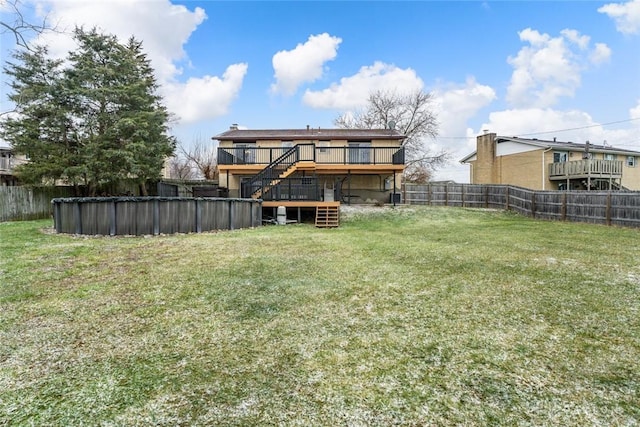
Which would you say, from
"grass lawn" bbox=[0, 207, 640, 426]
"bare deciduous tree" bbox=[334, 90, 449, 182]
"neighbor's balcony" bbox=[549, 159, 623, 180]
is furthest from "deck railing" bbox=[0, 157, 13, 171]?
"neighbor's balcony" bbox=[549, 159, 623, 180]

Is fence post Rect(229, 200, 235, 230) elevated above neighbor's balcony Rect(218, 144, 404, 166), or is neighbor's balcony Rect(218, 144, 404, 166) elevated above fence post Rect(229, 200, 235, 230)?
neighbor's balcony Rect(218, 144, 404, 166)

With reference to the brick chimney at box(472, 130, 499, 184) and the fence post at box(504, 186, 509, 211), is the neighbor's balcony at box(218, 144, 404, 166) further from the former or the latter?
the brick chimney at box(472, 130, 499, 184)

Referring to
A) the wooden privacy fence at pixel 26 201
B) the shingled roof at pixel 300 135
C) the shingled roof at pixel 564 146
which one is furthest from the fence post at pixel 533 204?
the wooden privacy fence at pixel 26 201

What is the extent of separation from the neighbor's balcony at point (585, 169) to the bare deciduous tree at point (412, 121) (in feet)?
33.6

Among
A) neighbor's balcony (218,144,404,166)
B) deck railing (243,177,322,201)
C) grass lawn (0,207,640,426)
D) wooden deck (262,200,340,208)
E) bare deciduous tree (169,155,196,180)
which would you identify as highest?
bare deciduous tree (169,155,196,180)

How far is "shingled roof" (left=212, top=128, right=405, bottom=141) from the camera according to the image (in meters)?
18.6

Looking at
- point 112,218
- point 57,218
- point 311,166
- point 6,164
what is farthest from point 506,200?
point 6,164

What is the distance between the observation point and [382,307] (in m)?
4.09

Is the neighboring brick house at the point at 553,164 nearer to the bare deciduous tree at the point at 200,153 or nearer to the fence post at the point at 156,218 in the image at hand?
the fence post at the point at 156,218

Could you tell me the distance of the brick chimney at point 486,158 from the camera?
25875 millimetres

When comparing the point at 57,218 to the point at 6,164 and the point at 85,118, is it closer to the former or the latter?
the point at 85,118

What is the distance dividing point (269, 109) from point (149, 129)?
10.6 meters

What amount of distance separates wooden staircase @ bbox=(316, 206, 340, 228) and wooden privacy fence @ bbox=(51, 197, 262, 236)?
4.46 m

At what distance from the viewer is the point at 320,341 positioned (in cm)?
321
